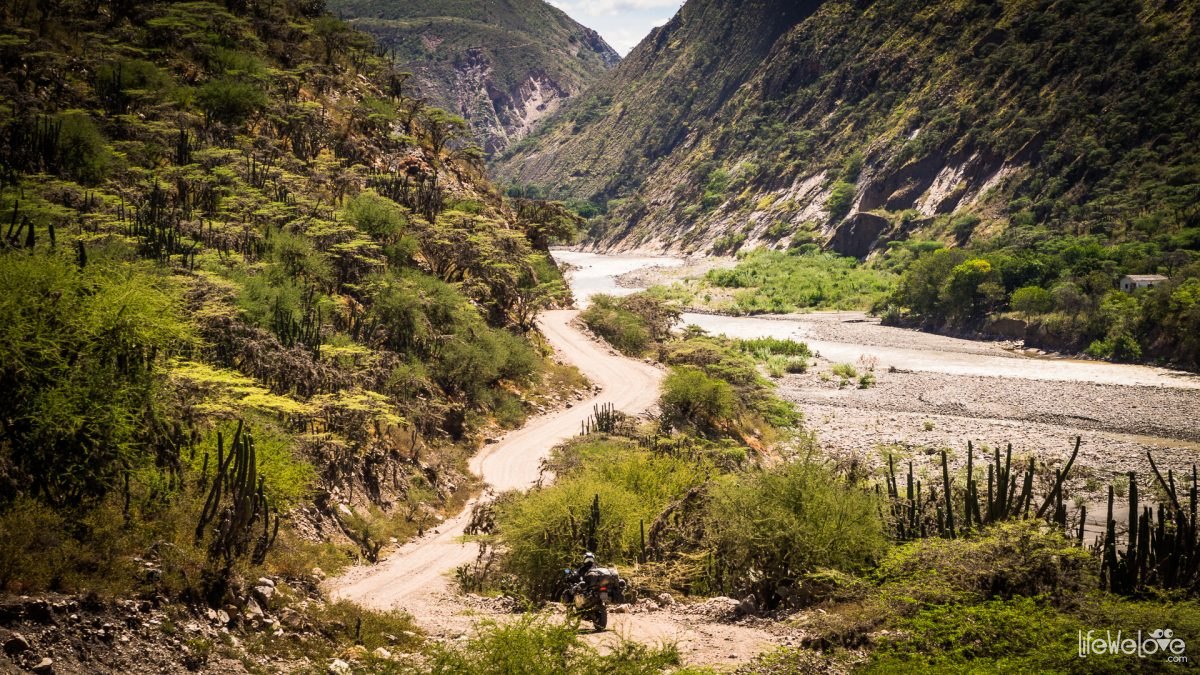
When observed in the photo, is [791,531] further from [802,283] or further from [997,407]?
[802,283]

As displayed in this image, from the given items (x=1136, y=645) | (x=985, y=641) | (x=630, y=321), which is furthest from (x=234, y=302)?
(x=630, y=321)

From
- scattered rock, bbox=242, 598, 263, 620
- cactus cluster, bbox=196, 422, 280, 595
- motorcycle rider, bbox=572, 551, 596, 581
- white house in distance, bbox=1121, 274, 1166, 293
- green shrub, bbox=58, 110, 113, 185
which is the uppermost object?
green shrub, bbox=58, 110, 113, 185

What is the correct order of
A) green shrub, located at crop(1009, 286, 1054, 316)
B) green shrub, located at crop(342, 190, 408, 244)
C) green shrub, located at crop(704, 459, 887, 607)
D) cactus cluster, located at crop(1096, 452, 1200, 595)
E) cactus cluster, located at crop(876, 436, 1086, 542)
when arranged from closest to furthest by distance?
cactus cluster, located at crop(1096, 452, 1200, 595)
green shrub, located at crop(704, 459, 887, 607)
cactus cluster, located at crop(876, 436, 1086, 542)
green shrub, located at crop(342, 190, 408, 244)
green shrub, located at crop(1009, 286, 1054, 316)

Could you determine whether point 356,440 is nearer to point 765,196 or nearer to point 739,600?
point 739,600

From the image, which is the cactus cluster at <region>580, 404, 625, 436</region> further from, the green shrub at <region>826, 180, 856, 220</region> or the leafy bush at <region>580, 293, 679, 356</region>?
the green shrub at <region>826, 180, 856, 220</region>

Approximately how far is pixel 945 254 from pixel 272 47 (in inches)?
2408

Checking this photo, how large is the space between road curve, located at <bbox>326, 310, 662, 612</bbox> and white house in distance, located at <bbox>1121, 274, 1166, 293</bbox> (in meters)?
40.3

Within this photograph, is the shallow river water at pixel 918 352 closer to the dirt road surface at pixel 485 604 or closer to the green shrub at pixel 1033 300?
the green shrub at pixel 1033 300

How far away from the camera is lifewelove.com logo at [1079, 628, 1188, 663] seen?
31.3 feet

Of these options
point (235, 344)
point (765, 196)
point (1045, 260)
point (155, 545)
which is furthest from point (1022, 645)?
point (765, 196)

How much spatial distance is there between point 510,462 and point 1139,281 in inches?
2125

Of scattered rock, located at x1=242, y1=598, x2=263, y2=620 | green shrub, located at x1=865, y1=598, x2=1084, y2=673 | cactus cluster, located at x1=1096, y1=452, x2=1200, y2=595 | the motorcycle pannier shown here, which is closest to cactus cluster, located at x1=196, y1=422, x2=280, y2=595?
scattered rock, located at x1=242, y1=598, x2=263, y2=620

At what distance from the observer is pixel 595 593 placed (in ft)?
41.6

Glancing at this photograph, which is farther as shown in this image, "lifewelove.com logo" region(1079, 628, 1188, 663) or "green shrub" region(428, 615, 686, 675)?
"lifewelove.com logo" region(1079, 628, 1188, 663)
